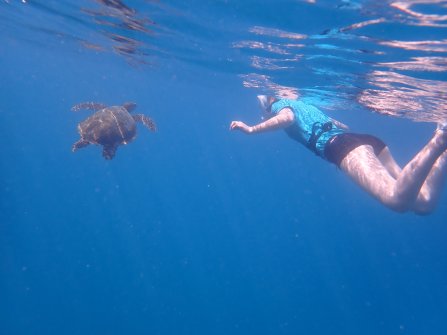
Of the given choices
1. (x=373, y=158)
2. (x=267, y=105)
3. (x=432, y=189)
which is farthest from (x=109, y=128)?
(x=432, y=189)

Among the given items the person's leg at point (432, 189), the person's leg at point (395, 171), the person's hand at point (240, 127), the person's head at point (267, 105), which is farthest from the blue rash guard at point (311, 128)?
the person's leg at point (432, 189)

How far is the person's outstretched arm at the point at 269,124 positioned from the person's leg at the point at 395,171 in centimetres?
164

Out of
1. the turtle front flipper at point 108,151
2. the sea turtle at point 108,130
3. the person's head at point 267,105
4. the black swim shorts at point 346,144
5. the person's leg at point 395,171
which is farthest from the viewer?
the person's head at point 267,105

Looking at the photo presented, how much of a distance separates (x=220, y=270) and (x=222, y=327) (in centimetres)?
2167

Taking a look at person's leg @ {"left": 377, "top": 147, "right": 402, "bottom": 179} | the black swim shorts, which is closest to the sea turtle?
the black swim shorts

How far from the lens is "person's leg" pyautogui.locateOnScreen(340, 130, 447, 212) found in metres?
5.65

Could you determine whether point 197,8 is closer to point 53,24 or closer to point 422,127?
point 53,24

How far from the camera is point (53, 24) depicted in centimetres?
1850

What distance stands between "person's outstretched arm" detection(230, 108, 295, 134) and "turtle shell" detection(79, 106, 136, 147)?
3434 mm

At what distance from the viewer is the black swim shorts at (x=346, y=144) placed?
311 inches

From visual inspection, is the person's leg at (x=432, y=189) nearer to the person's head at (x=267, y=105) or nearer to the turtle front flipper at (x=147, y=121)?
the person's head at (x=267, y=105)

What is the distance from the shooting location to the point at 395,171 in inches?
325

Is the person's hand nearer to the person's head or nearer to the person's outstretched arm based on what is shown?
the person's outstretched arm

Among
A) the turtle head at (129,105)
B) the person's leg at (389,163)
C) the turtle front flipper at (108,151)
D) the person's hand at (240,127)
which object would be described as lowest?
the turtle front flipper at (108,151)
